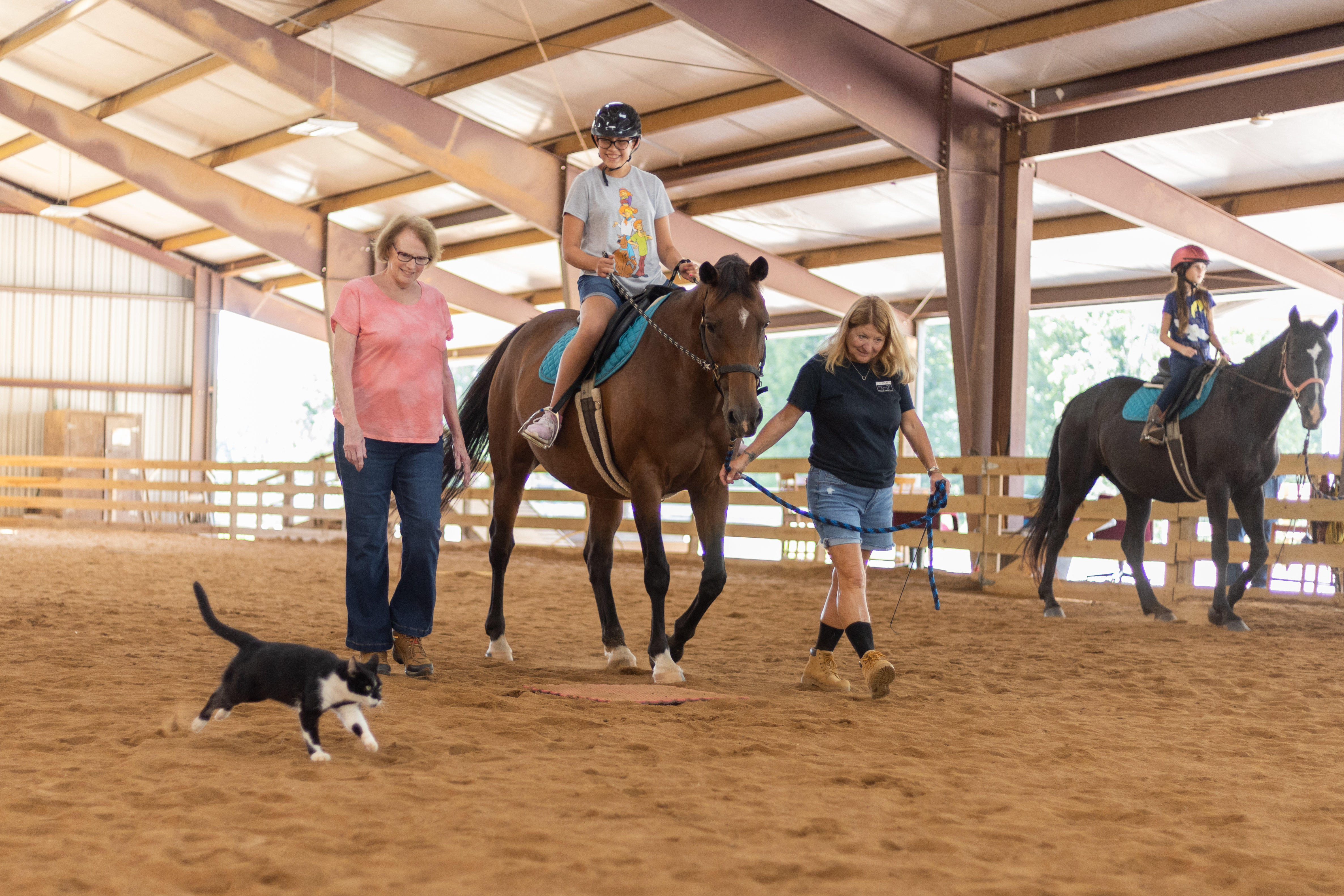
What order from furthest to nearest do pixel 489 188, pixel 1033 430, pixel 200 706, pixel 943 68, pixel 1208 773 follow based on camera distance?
pixel 1033 430 → pixel 489 188 → pixel 943 68 → pixel 200 706 → pixel 1208 773

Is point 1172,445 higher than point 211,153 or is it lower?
lower

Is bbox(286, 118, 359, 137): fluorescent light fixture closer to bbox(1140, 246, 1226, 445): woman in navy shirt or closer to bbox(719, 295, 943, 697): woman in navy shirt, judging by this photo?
bbox(1140, 246, 1226, 445): woman in navy shirt

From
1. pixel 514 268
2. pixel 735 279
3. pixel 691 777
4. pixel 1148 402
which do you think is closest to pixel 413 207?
pixel 514 268

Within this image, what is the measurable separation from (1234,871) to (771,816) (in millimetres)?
1030

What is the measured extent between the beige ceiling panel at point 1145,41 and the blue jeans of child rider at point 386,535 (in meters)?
7.71

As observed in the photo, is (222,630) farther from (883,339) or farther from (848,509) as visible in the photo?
(883,339)

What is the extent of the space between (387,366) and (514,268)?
55.3 ft

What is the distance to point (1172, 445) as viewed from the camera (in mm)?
8008

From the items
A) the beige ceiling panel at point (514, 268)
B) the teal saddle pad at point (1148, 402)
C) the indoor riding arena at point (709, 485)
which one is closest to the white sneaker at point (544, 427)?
the indoor riding arena at point (709, 485)

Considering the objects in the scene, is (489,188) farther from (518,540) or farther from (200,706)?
(200,706)

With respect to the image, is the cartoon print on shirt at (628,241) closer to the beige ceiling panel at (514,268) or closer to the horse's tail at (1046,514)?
the horse's tail at (1046,514)

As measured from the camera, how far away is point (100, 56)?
15.8 m

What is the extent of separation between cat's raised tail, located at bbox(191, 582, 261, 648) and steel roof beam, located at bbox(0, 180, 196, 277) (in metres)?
22.2

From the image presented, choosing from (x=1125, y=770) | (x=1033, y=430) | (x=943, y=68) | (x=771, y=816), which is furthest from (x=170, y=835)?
(x=1033, y=430)
